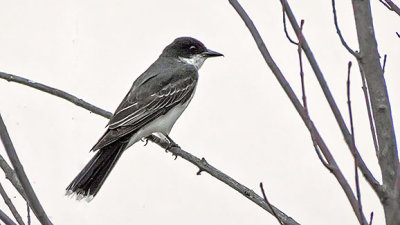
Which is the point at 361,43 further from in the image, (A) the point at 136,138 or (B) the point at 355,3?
(A) the point at 136,138

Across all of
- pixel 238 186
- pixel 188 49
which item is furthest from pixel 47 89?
pixel 188 49

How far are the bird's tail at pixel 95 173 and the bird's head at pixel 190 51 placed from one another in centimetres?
143

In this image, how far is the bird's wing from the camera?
450cm

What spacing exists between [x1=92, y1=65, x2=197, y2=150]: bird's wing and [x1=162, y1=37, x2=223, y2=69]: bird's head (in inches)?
9.9

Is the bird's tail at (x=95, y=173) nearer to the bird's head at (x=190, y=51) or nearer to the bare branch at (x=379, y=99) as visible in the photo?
the bird's head at (x=190, y=51)

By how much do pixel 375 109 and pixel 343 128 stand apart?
12 centimetres

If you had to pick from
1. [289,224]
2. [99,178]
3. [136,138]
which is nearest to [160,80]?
[136,138]

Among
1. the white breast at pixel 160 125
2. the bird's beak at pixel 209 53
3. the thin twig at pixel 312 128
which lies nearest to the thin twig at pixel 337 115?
the thin twig at pixel 312 128

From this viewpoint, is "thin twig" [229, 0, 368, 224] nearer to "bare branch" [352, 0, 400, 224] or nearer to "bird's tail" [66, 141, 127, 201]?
"bare branch" [352, 0, 400, 224]

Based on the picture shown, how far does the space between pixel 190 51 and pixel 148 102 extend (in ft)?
3.25

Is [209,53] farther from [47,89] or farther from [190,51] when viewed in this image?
[47,89]

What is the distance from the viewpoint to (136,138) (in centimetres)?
472

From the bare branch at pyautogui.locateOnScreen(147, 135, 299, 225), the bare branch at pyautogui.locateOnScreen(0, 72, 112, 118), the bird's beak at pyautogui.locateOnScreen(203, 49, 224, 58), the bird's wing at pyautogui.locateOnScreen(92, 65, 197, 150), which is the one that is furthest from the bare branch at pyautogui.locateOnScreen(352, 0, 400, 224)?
the bird's beak at pyautogui.locateOnScreen(203, 49, 224, 58)

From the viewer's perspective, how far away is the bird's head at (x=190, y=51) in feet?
18.8
